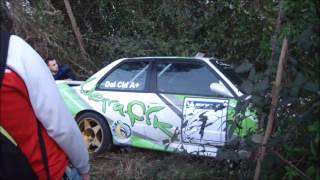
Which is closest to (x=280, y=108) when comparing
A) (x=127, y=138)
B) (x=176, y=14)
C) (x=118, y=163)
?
(x=118, y=163)

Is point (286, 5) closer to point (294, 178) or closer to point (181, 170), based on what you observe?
point (294, 178)

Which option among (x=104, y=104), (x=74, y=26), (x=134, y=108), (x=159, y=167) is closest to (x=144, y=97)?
(x=134, y=108)

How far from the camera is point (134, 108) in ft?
24.3

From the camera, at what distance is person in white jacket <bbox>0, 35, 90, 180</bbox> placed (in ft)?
6.60

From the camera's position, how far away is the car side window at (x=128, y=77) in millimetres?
7645

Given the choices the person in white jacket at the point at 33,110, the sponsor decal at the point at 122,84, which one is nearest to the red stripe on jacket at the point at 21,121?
the person in white jacket at the point at 33,110

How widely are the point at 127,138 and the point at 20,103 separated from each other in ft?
17.8

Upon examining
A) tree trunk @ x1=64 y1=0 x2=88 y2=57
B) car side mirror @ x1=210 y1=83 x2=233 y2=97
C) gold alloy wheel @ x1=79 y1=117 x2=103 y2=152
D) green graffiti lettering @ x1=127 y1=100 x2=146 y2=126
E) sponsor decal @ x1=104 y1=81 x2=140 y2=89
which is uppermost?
tree trunk @ x1=64 y1=0 x2=88 y2=57

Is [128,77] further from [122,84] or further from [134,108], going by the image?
[134,108]

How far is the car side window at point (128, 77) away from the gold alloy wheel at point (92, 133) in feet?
1.59

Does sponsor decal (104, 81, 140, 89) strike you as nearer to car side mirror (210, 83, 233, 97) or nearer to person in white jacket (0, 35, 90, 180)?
car side mirror (210, 83, 233, 97)

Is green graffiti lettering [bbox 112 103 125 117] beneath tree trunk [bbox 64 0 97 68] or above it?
beneath

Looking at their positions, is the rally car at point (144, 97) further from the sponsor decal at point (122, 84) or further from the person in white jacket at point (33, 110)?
the person in white jacket at point (33, 110)

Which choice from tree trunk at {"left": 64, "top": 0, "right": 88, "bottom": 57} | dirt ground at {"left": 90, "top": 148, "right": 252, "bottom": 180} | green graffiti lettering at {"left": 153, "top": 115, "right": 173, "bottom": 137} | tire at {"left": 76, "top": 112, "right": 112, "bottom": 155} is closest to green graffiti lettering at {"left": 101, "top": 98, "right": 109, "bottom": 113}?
tire at {"left": 76, "top": 112, "right": 112, "bottom": 155}
